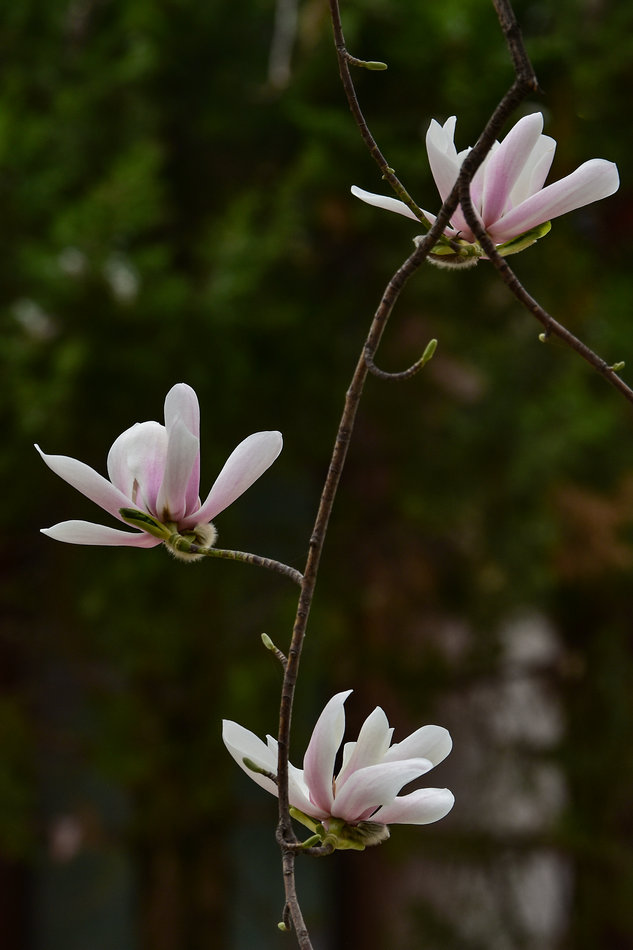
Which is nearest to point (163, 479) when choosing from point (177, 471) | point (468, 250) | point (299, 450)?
point (177, 471)

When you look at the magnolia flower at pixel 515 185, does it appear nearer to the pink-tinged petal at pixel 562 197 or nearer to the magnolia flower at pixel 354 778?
the pink-tinged petal at pixel 562 197

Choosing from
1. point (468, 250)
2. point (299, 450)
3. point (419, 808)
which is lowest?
point (419, 808)

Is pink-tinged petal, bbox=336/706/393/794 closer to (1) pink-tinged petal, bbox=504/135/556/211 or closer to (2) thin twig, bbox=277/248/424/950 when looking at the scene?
(2) thin twig, bbox=277/248/424/950

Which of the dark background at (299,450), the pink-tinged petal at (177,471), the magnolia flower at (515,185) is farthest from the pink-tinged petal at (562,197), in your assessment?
the dark background at (299,450)

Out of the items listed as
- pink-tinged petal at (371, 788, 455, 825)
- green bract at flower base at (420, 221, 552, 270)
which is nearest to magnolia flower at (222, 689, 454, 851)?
pink-tinged petal at (371, 788, 455, 825)

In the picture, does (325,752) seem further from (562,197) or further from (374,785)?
(562,197)

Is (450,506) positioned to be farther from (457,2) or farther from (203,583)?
(457,2)
